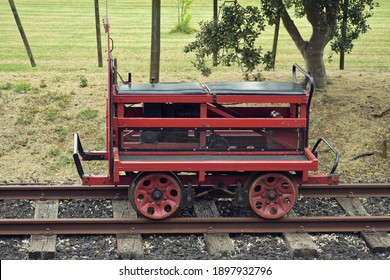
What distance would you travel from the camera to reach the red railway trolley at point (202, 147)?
996cm

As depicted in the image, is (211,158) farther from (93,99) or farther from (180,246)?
(93,99)

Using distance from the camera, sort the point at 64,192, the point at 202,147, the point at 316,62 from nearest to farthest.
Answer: the point at 202,147 < the point at 64,192 < the point at 316,62

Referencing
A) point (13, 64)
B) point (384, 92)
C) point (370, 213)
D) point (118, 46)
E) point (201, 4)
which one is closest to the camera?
point (370, 213)

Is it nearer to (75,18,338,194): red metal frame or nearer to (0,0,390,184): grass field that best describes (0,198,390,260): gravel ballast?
(75,18,338,194): red metal frame

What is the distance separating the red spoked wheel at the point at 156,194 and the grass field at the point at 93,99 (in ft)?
7.79

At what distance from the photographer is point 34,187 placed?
1124 centimetres

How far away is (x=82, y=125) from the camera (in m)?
14.3

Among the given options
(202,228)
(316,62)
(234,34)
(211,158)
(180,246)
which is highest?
(234,34)

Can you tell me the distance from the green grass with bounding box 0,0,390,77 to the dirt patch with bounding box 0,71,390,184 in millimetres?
2826

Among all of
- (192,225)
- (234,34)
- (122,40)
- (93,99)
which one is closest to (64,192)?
(192,225)

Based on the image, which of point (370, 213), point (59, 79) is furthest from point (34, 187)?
point (59, 79)

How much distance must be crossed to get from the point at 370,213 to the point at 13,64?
12.1 metres

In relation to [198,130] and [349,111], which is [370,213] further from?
[349,111]

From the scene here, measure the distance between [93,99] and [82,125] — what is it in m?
1.04
